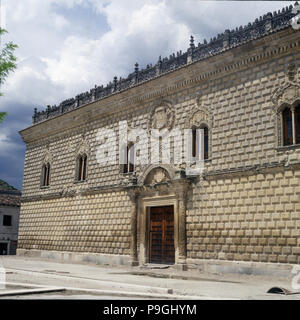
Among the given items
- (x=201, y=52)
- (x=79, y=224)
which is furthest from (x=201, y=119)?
(x=79, y=224)

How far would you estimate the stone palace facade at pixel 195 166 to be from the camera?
11.2 meters

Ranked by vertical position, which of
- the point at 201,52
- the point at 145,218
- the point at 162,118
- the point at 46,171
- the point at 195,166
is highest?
the point at 201,52

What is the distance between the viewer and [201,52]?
547 inches

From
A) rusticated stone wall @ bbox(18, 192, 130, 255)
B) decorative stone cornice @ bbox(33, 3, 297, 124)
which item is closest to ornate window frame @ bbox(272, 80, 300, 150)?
decorative stone cornice @ bbox(33, 3, 297, 124)

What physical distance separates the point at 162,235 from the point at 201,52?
6658 millimetres

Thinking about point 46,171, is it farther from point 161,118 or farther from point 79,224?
point 161,118

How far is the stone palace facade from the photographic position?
11.2 meters

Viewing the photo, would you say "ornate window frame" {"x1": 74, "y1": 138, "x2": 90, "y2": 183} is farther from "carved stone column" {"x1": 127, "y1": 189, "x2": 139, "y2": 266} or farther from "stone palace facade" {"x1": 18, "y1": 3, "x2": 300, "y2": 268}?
"carved stone column" {"x1": 127, "y1": 189, "x2": 139, "y2": 266}

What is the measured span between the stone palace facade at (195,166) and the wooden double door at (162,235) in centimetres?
4

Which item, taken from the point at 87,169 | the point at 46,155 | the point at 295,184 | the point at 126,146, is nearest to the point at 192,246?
the point at 295,184
